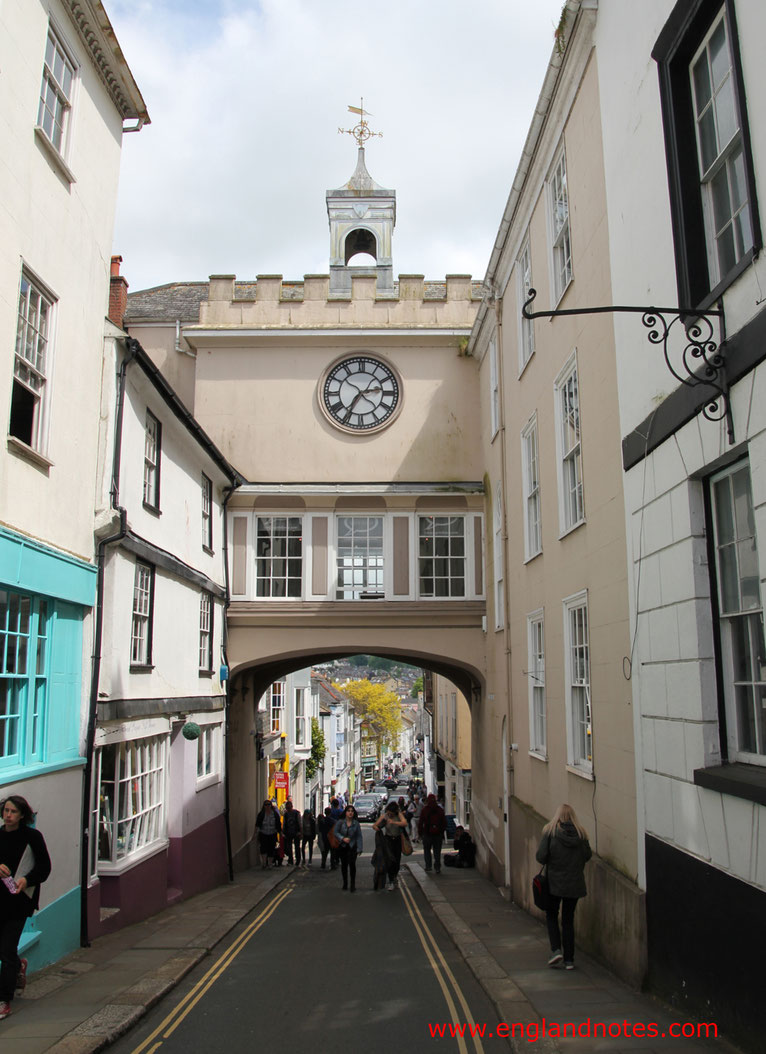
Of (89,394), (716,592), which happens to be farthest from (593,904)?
(89,394)

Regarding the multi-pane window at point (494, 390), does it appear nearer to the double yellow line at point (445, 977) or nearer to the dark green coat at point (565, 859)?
the double yellow line at point (445, 977)

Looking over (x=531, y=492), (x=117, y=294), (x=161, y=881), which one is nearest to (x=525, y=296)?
(x=531, y=492)

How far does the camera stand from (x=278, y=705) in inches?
1420

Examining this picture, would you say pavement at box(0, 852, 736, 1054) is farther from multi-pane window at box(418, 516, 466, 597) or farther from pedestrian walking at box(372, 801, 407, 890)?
multi-pane window at box(418, 516, 466, 597)

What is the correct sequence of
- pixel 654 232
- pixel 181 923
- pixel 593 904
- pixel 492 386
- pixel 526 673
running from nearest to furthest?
1. pixel 654 232
2. pixel 593 904
3. pixel 181 923
4. pixel 526 673
5. pixel 492 386

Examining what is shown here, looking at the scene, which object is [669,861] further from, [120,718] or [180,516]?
[180,516]

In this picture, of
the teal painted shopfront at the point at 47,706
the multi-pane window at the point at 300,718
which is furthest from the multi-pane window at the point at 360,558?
the multi-pane window at the point at 300,718

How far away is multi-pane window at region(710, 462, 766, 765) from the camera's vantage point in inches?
234

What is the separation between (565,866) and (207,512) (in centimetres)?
1096

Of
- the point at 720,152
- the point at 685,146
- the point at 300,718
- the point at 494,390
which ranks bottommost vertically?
the point at 300,718

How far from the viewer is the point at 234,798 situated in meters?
19.9

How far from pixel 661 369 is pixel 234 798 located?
15.8 metres

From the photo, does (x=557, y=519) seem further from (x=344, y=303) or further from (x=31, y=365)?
(x=344, y=303)

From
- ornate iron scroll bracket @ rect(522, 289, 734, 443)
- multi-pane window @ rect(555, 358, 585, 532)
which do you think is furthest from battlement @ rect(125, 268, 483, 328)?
ornate iron scroll bracket @ rect(522, 289, 734, 443)
